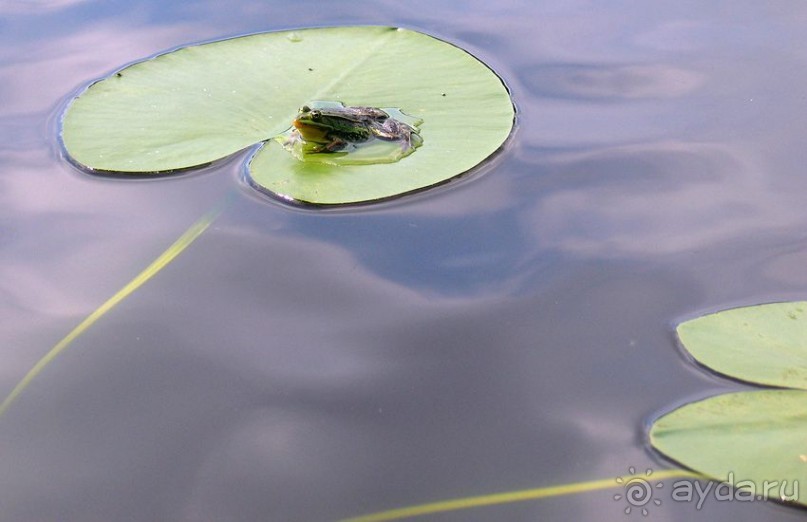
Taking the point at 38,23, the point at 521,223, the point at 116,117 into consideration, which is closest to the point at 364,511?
the point at 521,223

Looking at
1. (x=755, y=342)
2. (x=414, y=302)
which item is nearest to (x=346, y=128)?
(x=414, y=302)

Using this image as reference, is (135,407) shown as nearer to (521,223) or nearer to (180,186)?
(180,186)

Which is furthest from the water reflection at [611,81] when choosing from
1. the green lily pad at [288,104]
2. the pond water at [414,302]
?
the green lily pad at [288,104]

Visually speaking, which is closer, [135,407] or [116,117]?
[135,407]

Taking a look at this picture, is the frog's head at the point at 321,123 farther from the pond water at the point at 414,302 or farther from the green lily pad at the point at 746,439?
the green lily pad at the point at 746,439

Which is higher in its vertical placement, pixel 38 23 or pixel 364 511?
pixel 38 23

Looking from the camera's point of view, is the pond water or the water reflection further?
the water reflection

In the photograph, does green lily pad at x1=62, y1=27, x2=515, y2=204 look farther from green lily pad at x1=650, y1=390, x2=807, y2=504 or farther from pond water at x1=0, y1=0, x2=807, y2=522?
green lily pad at x1=650, y1=390, x2=807, y2=504

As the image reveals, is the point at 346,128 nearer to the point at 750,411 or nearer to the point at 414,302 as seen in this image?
the point at 414,302

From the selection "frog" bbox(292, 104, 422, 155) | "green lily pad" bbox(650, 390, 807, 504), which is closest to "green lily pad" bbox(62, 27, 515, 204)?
"frog" bbox(292, 104, 422, 155)
